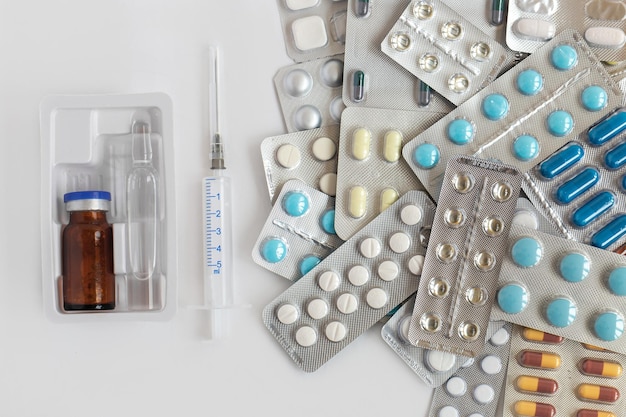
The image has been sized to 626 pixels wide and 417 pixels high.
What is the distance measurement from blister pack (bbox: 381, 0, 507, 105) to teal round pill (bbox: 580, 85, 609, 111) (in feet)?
0.39

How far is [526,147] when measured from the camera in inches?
34.3

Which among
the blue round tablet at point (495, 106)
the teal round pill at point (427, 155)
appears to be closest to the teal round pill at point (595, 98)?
the blue round tablet at point (495, 106)

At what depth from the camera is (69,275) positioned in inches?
35.8

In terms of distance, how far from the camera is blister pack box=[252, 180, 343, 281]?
91 cm

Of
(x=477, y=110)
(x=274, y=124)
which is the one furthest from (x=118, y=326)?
(x=477, y=110)

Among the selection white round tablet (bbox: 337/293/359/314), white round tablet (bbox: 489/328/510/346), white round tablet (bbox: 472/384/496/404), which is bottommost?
white round tablet (bbox: 472/384/496/404)

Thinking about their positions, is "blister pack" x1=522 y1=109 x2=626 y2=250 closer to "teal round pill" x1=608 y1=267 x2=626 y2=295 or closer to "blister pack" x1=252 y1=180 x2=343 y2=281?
"teal round pill" x1=608 y1=267 x2=626 y2=295

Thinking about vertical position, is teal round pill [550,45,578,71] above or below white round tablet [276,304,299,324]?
above

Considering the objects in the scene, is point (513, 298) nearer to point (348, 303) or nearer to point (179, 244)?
point (348, 303)

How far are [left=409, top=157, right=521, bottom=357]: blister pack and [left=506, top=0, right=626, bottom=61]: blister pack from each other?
0.61 feet

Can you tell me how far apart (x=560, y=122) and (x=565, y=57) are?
0.29 feet

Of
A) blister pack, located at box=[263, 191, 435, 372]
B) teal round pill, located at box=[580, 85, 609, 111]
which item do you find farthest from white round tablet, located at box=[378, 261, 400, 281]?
teal round pill, located at box=[580, 85, 609, 111]

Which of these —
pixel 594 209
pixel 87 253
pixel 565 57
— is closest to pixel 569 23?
pixel 565 57

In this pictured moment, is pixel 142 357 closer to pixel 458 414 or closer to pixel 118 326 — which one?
pixel 118 326
